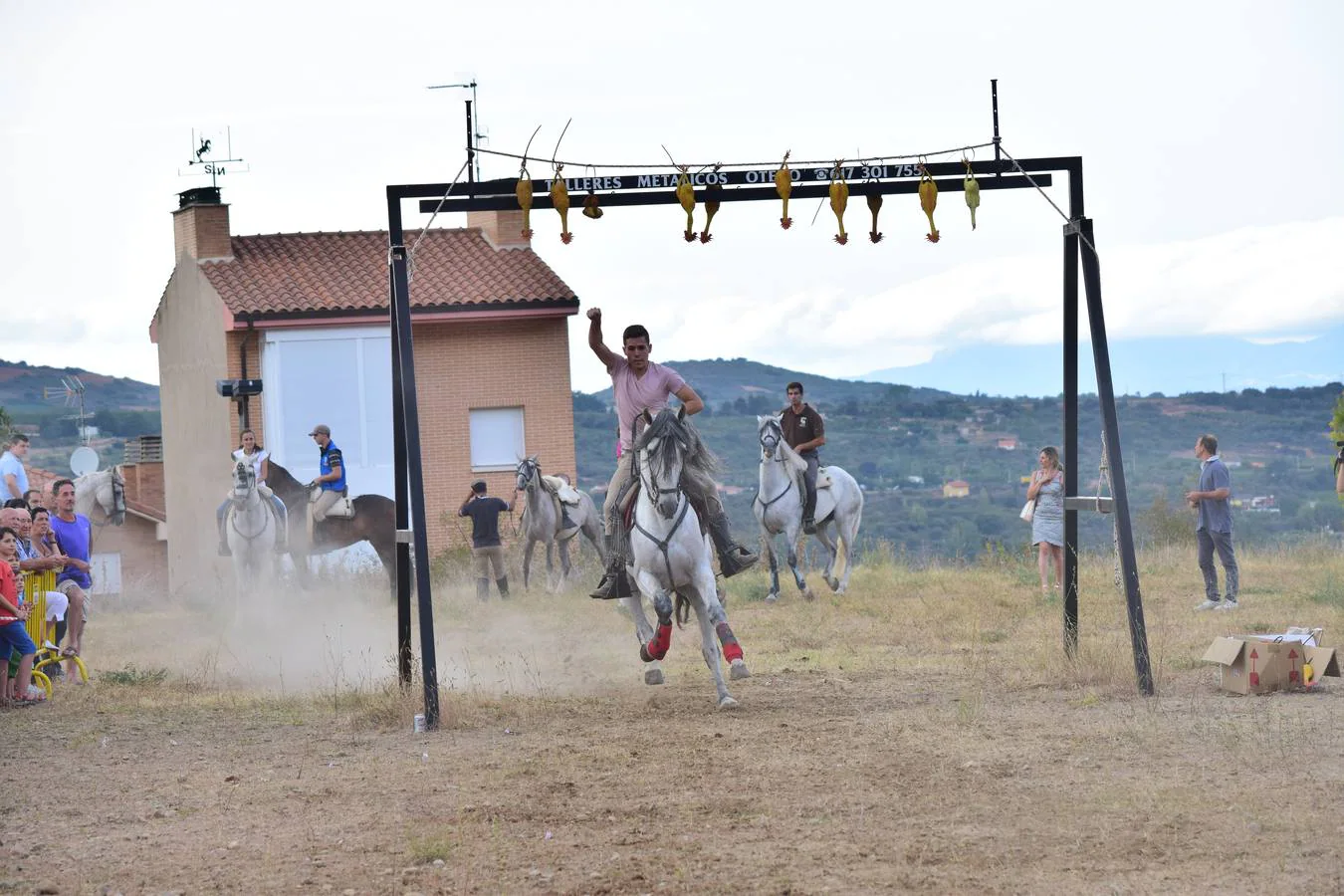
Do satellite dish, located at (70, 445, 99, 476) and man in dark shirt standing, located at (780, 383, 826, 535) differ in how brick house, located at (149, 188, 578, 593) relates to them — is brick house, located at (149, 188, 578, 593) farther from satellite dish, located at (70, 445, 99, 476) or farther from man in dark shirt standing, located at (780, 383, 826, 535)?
man in dark shirt standing, located at (780, 383, 826, 535)

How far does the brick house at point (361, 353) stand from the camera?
125 ft

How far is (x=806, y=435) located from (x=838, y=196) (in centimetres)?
936

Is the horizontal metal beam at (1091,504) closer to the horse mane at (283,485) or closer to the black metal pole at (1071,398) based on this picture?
the black metal pole at (1071,398)

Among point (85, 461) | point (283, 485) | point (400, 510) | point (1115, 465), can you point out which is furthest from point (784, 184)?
point (85, 461)

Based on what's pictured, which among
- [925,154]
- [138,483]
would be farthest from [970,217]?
[138,483]

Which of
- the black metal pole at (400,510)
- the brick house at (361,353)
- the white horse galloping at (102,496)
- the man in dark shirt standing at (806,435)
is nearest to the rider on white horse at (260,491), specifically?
the man in dark shirt standing at (806,435)

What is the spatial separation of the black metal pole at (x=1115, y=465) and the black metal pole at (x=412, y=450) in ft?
15.3

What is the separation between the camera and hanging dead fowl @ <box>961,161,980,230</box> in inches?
455

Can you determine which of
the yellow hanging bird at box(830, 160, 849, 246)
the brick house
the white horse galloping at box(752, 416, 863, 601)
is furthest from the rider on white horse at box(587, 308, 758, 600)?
the brick house

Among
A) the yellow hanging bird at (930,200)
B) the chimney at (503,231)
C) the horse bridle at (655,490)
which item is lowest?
the horse bridle at (655,490)

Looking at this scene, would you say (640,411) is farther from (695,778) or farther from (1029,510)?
(1029,510)

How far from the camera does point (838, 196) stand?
1156 cm

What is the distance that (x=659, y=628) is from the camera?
1158 centimetres

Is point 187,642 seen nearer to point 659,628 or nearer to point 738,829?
point 659,628
